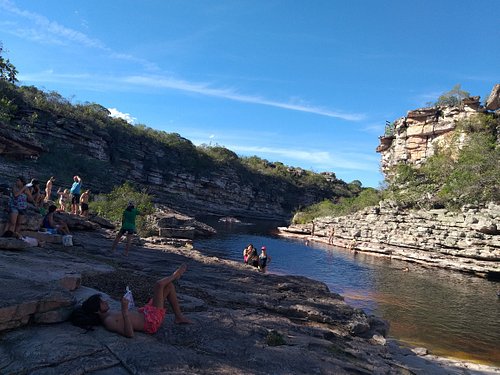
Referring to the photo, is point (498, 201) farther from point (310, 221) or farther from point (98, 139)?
point (98, 139)

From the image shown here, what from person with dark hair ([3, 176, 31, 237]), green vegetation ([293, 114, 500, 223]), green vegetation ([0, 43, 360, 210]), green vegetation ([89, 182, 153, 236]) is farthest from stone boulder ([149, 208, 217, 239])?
green vegetation ([293, 114, 500, 223])

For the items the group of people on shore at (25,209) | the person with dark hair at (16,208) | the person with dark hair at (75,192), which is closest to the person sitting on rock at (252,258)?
the group of people on shore at (25,209)

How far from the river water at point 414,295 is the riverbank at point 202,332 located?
2446 mm

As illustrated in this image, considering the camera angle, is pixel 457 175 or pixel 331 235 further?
pixel 331 235

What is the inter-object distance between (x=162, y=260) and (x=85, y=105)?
50457 mm

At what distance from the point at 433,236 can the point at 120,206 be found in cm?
2236

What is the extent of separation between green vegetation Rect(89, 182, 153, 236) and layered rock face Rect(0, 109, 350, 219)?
6925 mm

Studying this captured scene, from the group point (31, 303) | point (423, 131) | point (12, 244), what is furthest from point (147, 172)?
point (31, 303)

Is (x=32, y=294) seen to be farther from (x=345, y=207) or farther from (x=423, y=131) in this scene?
(x=423, y=131)

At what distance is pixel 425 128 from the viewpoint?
147 feet

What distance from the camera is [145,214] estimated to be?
25750 mm

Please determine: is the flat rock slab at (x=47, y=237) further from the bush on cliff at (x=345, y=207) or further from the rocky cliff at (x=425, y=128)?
the rocky cliff at (x=425, y=128)

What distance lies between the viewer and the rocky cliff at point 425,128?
39.8m

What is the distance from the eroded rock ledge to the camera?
23672mm
